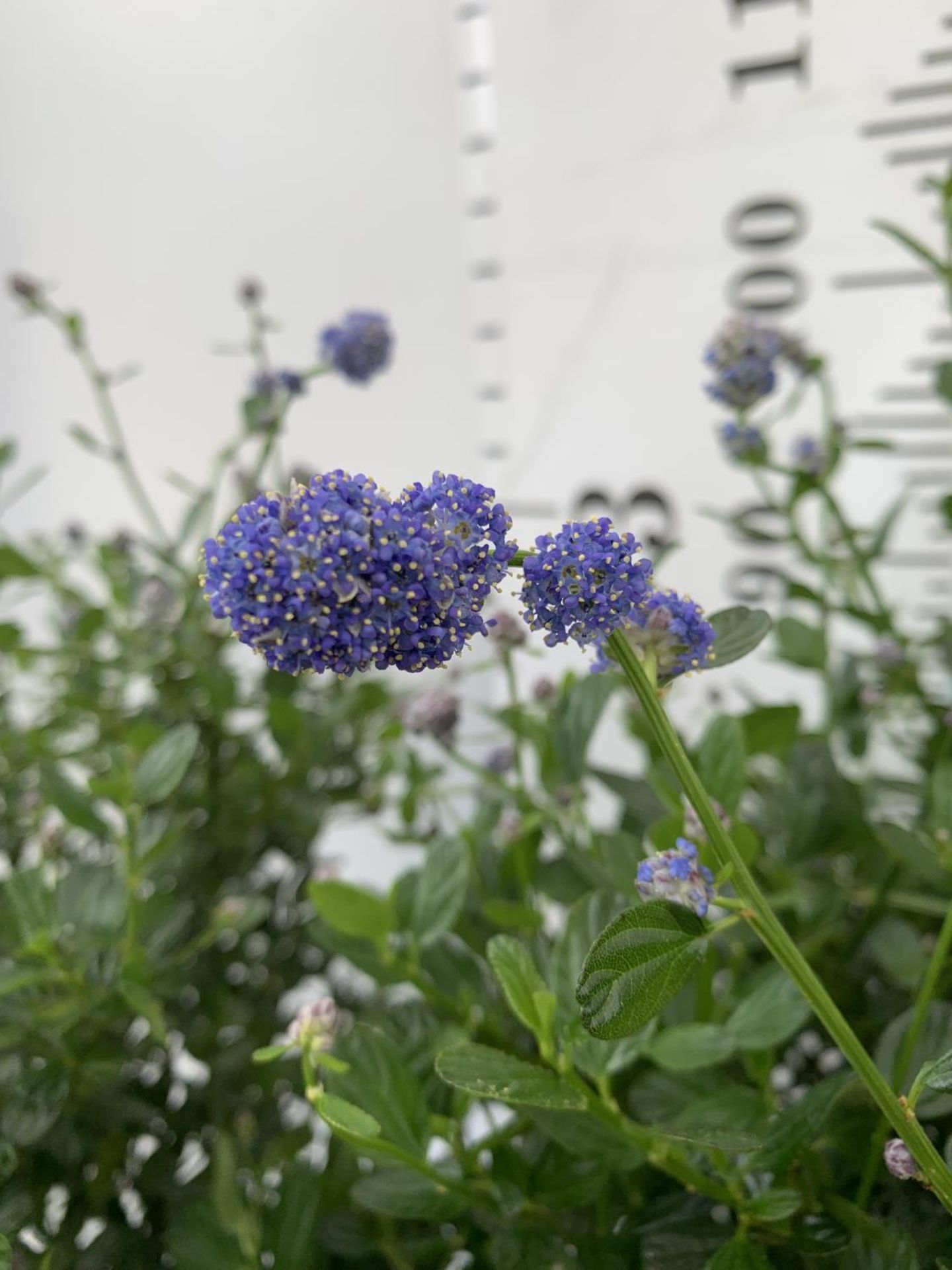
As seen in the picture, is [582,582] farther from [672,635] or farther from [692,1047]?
[692,1047]

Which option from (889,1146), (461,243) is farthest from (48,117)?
(889,1146)

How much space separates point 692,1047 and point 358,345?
41cm

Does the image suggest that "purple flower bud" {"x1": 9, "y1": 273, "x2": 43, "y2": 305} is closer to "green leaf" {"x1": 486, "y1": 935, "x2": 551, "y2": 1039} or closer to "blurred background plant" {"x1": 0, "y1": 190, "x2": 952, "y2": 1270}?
"blurred background plant" {"x1": 0, "y1": 190, "x2": 952, "y2": 1270}

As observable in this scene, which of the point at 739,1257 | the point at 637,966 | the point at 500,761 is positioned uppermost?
the point at 637,966

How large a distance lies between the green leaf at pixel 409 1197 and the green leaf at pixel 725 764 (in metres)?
0.15

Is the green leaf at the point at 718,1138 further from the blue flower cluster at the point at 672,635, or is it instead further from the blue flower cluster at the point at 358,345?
the blue flower cluster at the point at 358,345

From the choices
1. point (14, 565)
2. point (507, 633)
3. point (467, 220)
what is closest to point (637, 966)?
point (507, 633)

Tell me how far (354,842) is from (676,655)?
1.03 metres

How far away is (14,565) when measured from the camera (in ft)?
1.99

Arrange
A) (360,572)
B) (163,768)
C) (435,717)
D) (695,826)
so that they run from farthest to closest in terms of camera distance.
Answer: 1. (435,717)
2. (163,768)
3. (695,826)
4. (360,572)

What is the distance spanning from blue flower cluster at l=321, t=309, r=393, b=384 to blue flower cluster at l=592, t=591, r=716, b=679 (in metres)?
0.36

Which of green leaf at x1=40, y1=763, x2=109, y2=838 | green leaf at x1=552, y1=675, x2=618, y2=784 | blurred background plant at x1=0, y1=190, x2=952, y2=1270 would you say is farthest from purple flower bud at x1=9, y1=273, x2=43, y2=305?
green leaf at x1=552, y1=675, x2=618, y2=784

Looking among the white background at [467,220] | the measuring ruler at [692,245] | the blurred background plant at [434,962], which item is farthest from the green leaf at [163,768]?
the white background at [467,220]

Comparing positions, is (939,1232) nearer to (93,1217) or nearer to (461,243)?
(93,1217)
